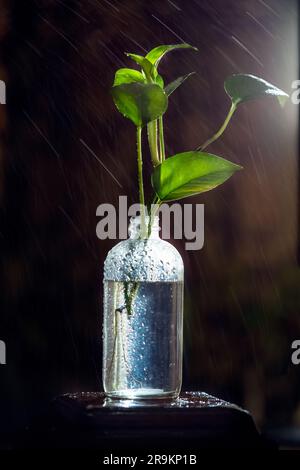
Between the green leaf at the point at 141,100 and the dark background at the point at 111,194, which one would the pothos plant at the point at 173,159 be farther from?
the dark background at the point at 111,194

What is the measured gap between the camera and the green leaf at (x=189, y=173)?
90cm

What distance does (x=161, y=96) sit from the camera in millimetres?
894

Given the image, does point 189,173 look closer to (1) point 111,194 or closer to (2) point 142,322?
(2) point 142,322

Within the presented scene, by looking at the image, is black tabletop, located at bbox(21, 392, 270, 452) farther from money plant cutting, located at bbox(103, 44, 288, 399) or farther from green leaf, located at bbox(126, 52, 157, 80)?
green leaf, located at bbox(126, 52, 157, 80)

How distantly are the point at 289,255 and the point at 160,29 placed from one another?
55 centimetres

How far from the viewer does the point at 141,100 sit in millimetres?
897

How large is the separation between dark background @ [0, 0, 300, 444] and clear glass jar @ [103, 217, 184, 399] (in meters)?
0.79

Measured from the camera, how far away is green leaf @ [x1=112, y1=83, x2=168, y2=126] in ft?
2.91

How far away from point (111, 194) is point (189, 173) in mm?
804

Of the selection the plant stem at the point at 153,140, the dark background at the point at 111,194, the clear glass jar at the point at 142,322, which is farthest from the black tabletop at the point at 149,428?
the dark background at the point at 111,194

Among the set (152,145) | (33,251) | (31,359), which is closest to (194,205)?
(33,251)

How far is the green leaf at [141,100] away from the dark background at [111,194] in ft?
2.60

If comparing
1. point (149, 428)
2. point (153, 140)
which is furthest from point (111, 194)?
point (149, 428)

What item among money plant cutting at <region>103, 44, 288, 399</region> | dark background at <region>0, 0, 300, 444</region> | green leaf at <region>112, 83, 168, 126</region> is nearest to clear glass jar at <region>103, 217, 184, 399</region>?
money plant cutting at <region>103, 44, 288, 399</region>
